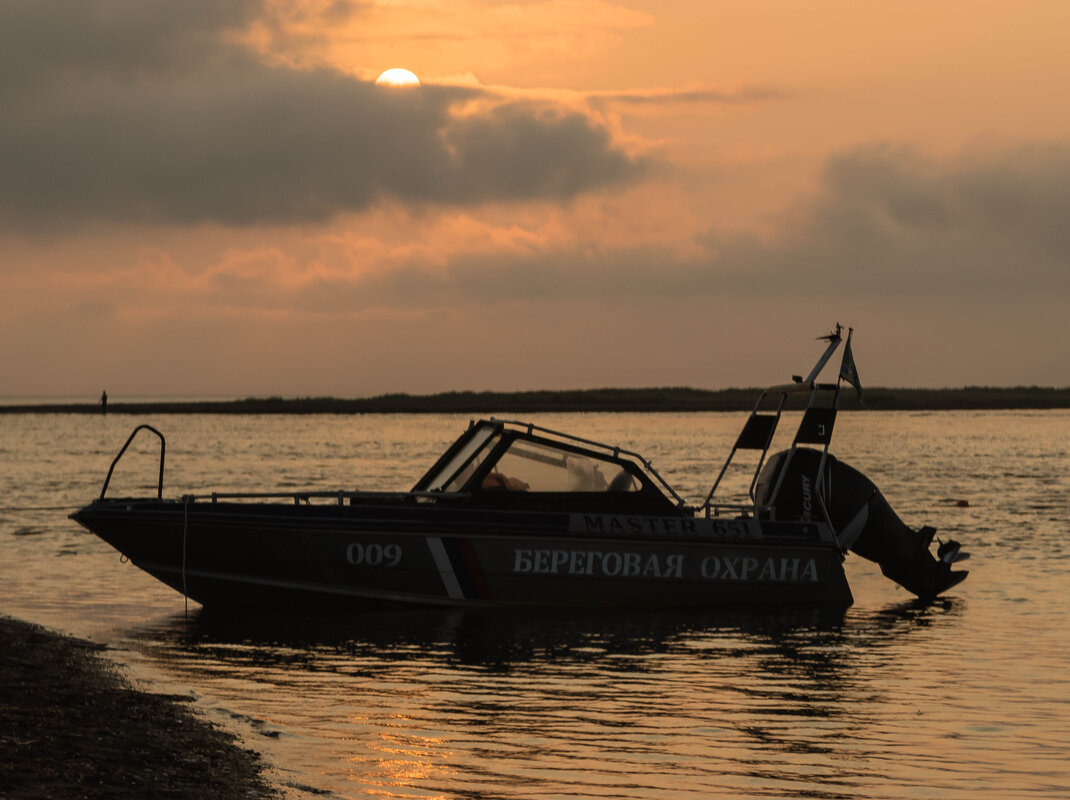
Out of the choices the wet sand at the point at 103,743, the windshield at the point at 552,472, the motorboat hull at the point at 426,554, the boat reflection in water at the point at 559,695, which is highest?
the windshield at the point at 552,472

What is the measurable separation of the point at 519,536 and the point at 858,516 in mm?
3981

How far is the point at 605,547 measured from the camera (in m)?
14.7

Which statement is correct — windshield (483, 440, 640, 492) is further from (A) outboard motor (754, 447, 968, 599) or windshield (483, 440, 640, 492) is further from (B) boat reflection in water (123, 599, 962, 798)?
(A) outboard motor (754, 447, 968, 599)

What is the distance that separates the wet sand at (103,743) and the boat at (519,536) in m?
3.41

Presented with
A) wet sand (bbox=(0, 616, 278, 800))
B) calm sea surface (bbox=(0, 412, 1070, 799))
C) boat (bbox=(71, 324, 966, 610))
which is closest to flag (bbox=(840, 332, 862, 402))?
boat (bbox=(71, 324, 966, 610))

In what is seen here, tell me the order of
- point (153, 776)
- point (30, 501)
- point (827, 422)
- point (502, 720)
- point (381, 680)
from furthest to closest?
point (30, 501) < point (827, 422) < point (381, 680) < point (502, 720) < point (153, 776)

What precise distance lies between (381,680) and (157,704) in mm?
2060

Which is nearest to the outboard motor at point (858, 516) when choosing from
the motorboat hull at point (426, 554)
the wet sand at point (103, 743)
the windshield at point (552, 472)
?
the motorboat hull at point (426, 554)

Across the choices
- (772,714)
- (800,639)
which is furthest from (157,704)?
(800,639)

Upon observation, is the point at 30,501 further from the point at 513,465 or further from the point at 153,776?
the point at 153,776

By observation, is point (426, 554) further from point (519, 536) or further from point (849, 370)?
point (849, 370)

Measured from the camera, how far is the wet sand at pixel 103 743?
7.01 m

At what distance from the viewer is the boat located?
1430 centimetres

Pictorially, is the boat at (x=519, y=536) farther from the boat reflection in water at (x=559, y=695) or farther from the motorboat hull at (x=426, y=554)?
the boat reflection in water at (x=559, y=695)
